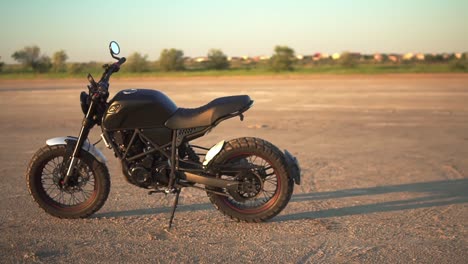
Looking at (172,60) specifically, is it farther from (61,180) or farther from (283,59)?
(61,180)

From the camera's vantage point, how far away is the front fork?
15.4ft

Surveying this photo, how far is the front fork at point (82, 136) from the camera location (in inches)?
185

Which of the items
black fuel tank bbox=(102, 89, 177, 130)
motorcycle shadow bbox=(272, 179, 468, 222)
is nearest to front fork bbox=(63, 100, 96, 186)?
black fuel tank bbox=(102, 89, 177, 130)

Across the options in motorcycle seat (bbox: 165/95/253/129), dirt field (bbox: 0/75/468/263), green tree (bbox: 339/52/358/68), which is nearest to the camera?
dirt field (bbox: 0/75/468/263)

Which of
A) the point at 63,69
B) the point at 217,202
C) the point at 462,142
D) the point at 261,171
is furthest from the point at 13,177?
the point at 63,69

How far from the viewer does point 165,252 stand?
12.9 ft

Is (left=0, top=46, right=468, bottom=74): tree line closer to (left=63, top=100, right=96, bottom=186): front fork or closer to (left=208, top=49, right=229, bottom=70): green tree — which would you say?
(left=208, top=49, right=229, bottom=70): green tree

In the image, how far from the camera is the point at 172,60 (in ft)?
208

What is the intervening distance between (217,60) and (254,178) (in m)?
62.6

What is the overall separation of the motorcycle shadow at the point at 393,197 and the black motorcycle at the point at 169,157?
0.46 m

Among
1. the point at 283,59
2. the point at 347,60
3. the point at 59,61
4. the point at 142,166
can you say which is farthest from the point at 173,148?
the point at 59,61

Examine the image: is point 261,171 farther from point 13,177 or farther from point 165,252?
point 13,177

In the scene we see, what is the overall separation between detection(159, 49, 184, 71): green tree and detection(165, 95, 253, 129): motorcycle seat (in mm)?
59222

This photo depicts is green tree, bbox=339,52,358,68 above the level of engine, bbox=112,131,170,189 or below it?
above
